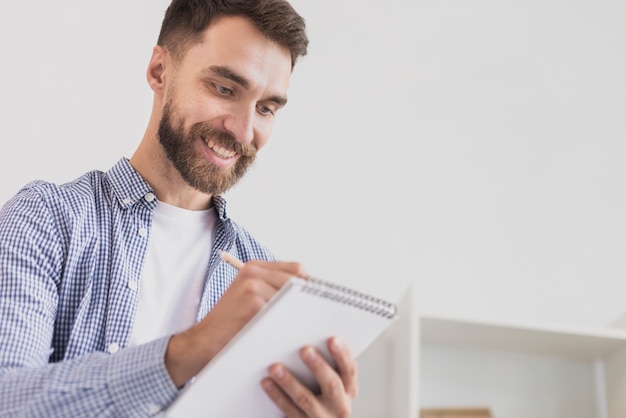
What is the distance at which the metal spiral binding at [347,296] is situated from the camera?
2.67 feet

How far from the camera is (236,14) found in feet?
4.76

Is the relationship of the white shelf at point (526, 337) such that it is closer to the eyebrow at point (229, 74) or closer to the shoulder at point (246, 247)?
the shoulder at point (246, 247)

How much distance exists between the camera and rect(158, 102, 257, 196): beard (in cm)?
138

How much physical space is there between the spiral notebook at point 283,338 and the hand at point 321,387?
0.01m

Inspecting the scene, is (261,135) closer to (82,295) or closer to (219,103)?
(219,103)

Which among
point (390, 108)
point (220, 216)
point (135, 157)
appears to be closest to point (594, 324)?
point (390, 108)

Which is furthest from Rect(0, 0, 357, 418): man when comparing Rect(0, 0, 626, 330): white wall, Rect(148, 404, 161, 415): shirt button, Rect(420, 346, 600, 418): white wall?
Rect(420, 346, 600, 418): white wall

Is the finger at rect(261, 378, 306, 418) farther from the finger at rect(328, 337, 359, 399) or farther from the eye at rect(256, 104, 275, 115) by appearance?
the eye at rect(256, 104, 275, 115)

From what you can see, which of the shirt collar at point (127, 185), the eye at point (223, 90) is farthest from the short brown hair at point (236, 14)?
the shirt collar at point (127, 185)

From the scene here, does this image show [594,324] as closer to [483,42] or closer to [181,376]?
[483,42]

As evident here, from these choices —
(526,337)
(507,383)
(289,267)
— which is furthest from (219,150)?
(507,383)

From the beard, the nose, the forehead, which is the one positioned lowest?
the beard

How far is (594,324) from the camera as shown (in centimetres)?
225

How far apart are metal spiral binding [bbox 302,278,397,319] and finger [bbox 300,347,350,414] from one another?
91 mm
